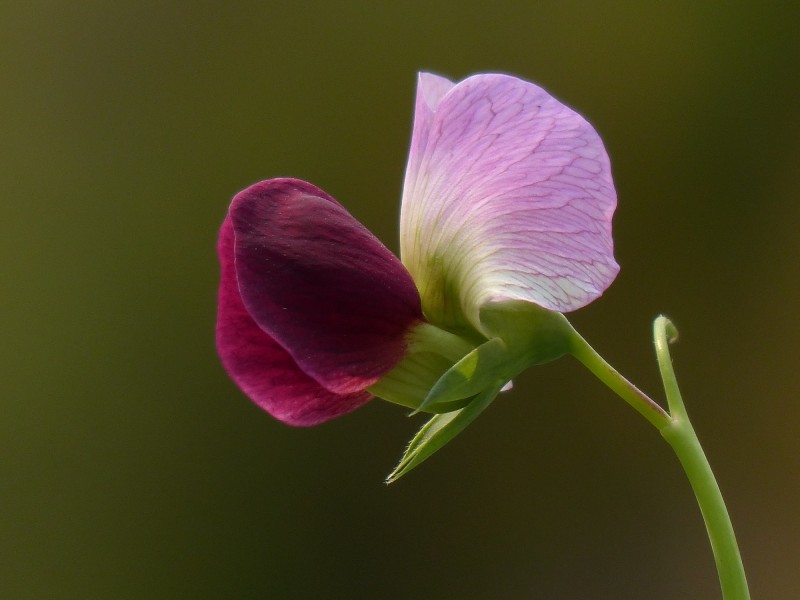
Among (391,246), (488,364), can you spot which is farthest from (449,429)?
(391,246)

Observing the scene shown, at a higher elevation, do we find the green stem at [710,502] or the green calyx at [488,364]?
the green calyx at [488,364]

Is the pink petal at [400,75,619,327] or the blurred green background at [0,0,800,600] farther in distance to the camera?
the blurred green background at [0,0,800,600]

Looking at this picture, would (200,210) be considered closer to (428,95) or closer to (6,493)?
(6,493)

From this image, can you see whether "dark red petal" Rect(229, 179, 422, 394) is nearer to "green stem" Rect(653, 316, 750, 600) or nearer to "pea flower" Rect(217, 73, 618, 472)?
"pea flower" Rect(217, 73, 618, 472)

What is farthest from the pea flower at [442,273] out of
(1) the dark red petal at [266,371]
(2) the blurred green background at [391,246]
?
(2) the blurred green background at [391,246]

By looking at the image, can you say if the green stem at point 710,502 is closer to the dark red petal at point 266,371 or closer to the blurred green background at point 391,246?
the dark red petal at point 266,371

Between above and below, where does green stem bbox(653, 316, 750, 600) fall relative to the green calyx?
below

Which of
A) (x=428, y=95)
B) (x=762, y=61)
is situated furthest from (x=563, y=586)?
(x=428, y=95)

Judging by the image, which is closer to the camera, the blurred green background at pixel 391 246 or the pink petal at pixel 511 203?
the pink petal at pixel 511 203

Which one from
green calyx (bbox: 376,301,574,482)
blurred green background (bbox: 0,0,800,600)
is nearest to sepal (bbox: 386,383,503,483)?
green calyx (bbox: 376,301,574,482)
